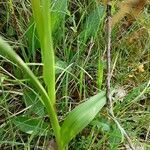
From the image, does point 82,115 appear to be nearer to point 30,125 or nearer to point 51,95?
point 51,95

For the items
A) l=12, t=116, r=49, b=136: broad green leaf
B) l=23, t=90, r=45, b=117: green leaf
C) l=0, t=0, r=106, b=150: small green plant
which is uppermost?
l=0, t=0, r=106, b=150: small green plant

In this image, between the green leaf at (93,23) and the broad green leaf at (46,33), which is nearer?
the broad green leaf at (46,33)

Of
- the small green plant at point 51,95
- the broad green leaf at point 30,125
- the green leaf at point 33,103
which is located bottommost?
the broad green leaf at point 30,125

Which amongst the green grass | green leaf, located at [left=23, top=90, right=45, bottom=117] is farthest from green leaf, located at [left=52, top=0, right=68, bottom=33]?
green leaf, located at [left=23, top=90, right=45, bottom=117]

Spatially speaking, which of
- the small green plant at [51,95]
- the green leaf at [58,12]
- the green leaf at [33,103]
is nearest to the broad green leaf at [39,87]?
the small green plant at [51,95]

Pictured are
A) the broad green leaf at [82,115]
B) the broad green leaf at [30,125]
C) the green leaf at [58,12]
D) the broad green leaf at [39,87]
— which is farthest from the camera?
the green leaf at [58,12]

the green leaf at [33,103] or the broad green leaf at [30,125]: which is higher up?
the green leaf at [33,103]

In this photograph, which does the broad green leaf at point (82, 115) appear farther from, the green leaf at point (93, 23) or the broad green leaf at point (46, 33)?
the green leaf at point (93, 23)

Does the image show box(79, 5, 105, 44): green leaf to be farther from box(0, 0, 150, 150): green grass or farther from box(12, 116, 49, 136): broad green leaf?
box(12, 116, 49, 136): broad green leaf
